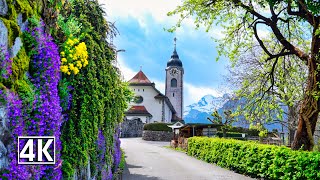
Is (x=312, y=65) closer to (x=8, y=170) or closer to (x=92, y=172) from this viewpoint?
(x=92, y=172)

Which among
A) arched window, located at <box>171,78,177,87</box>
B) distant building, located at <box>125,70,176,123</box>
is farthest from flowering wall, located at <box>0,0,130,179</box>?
arched window, located at <box>171,78,177,87</box>

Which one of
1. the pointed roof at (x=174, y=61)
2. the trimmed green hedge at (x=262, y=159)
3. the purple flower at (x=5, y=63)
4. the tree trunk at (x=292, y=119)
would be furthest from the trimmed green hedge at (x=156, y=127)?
the purple flower at (x=5, y=63)

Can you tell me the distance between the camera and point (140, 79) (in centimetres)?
8038

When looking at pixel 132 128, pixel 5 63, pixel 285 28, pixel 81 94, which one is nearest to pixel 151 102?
pixel 132 128

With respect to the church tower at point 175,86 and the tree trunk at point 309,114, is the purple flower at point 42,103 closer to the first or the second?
the tree trunk at point 309,114

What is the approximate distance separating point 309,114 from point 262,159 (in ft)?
8.59

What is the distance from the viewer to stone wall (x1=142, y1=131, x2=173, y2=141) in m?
60.4

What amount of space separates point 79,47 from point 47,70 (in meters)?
1.31

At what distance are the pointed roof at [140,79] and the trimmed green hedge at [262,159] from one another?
5303 cm

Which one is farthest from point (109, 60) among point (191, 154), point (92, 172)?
point (191, 154)

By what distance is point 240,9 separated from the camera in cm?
1802

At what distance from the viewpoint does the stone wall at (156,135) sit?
60.4m

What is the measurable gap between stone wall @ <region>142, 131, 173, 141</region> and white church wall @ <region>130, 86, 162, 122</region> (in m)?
14.6

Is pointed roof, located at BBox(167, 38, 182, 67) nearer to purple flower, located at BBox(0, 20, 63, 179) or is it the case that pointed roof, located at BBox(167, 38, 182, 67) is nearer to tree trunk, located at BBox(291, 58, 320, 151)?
tree trunk, located at BBox(291, 58, 320, 151)
